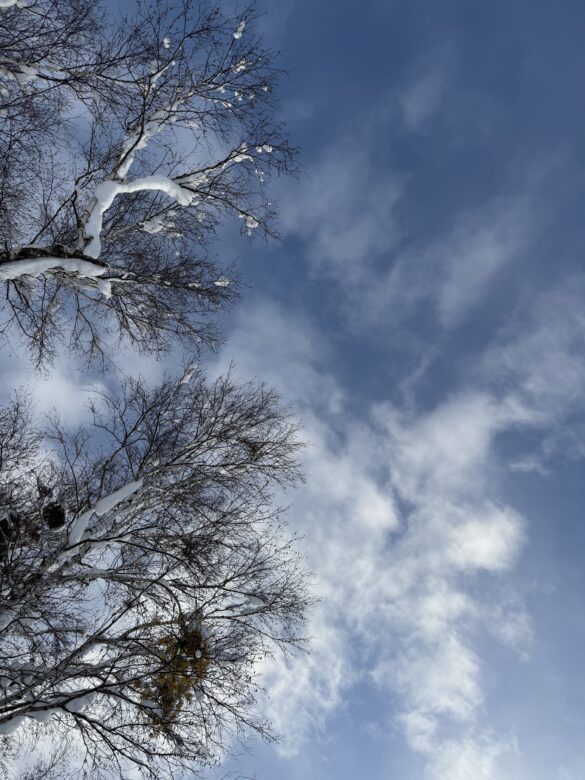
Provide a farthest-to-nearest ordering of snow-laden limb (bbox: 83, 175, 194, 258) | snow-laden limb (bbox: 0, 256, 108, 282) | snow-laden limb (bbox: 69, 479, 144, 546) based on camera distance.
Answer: snow-laden limb (bbox: 69, 479, 144, 546) → snow-laden limb (bbox: 83, 175, 194, 258) → snow-laden limb (bbox: 0, 256, 108, 282)

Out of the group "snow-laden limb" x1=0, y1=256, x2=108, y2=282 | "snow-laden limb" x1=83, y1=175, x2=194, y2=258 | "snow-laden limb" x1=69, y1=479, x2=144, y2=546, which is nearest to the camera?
"snow-laden limb" x1=0, y1=256, x2=108, y2=282

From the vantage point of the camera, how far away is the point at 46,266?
5574 mm

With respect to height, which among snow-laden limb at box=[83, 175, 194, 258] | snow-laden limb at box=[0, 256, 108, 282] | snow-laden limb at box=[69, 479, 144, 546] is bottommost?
snow-laden limb at box=[69, 479, 144, 546]

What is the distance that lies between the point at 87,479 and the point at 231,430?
8.47ft

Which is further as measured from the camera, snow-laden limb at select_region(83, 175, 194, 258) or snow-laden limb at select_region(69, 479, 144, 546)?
snow-laden limb at select_region(69, 479, 144, 546)

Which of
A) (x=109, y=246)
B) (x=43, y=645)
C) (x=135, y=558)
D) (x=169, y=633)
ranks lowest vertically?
(x=43, y=645)

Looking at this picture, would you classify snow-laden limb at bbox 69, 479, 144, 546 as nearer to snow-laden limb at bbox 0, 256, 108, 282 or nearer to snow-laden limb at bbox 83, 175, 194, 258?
snow-laden limb at bbox 0, 256, 108, 282

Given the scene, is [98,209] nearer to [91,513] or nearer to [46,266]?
[46,266]

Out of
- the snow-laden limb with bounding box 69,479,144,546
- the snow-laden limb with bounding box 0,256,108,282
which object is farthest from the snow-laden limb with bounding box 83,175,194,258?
the snow-laden limb with bounding box 69,479,144,546

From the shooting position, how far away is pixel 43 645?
7.48 metres

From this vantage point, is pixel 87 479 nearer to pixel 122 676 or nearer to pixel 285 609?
pixel 122 676

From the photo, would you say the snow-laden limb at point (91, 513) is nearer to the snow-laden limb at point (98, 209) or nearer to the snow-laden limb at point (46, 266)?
the snow-laden limb at point (46, 266)

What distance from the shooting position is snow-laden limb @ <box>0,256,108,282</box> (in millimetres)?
5500

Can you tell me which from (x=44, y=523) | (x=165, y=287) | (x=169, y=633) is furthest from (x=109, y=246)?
(x=169, y=633)
